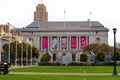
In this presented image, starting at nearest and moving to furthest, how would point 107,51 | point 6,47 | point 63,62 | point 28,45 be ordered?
point 63,62
point 28,45
point 6,47
point 107,51

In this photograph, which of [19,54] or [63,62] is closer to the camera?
[63,62]

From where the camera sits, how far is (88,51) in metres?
Result: 183

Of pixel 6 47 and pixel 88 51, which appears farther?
pixel 88 51

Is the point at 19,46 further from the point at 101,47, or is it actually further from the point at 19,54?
the point at 101,47

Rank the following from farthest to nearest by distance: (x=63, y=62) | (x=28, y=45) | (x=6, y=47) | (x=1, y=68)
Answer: (x=6, y=47)
(x=28, y=45)
(x=63, y=62)
(x=1, y=68)

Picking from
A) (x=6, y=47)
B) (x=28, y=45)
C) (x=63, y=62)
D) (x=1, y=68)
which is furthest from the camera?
(x=6, y=47)

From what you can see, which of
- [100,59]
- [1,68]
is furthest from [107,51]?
[1,68]

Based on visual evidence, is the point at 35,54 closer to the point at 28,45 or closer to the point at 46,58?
the point at 46,58

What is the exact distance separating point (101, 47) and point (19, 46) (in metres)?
41.5

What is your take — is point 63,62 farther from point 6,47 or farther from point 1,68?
point 1,68

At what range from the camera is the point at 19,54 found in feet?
519

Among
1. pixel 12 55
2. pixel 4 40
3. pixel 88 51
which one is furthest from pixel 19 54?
pixel 88 51

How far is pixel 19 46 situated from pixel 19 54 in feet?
10.4

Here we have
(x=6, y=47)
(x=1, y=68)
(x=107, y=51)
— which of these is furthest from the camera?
(x=107, y=51)
